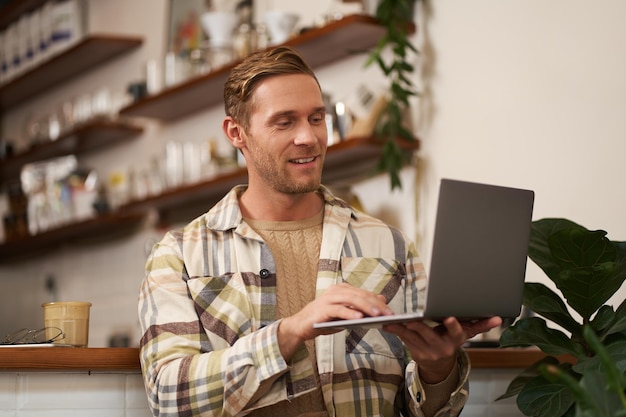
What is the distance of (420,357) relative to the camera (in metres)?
2.02

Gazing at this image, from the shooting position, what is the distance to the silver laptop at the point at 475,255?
183 centimetres

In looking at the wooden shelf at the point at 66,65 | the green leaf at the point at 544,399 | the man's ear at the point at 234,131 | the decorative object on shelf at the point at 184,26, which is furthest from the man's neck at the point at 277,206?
the wooden shelf at the point at 66,65

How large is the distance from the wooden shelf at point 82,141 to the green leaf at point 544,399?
3226 mm

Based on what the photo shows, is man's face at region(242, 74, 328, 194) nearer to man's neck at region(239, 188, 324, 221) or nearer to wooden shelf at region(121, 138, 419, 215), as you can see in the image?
man's neck at region(239, 188, 324, 221)

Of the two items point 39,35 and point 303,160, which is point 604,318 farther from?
point 39,35

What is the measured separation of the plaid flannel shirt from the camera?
2.05m

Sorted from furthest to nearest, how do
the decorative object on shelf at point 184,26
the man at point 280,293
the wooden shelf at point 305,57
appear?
the decorative object on shelf at point 184,26
the wooden shelf at point 305,57
the man at point 280,293

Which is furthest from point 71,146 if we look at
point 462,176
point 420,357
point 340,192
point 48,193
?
point 420,357

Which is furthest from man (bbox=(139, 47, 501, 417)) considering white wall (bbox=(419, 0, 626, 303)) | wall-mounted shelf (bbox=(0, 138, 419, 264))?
wall-mounted shelf (bbox=(0, 138, 419, 264))

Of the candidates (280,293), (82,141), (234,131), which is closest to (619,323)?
(280,293)

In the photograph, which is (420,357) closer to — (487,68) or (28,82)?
(487,68)

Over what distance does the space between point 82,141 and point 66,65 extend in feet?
1.60

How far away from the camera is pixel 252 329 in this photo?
2221mm

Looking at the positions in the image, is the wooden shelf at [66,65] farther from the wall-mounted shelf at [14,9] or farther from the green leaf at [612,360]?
the green leaf at [612,360]
